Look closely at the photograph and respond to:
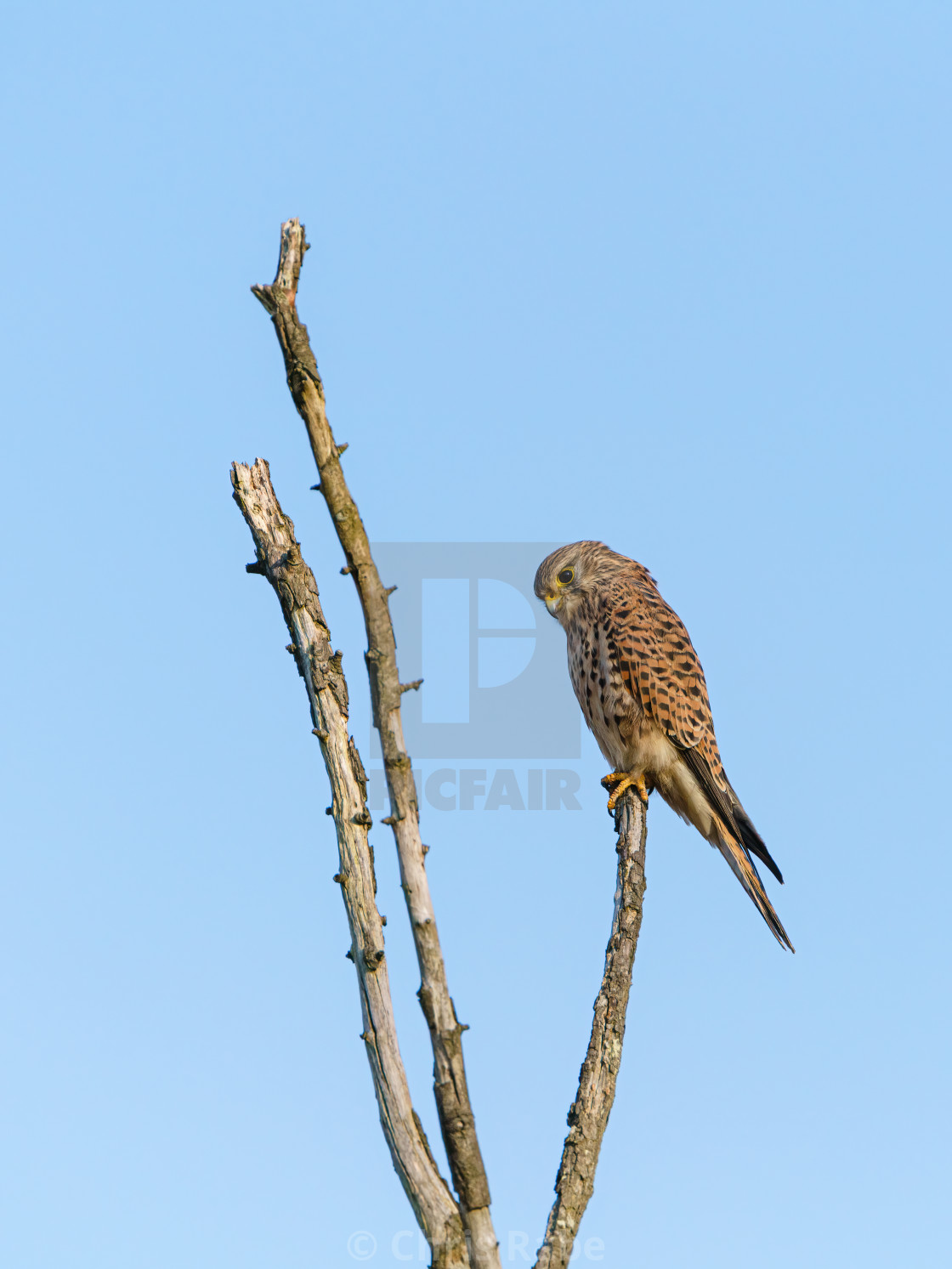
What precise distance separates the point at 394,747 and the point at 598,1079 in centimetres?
143

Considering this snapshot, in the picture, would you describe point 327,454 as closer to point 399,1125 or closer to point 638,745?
point 399,1125

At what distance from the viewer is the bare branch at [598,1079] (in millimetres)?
3068

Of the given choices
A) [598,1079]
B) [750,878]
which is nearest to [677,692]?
[750,878]

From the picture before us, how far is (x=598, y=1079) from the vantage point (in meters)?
3.32

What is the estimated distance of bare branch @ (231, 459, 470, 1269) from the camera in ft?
8.77

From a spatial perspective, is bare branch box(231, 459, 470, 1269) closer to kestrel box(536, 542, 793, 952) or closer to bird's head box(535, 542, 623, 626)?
kestrel box(536, 542, 793, 952)

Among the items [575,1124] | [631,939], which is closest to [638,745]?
[631,939]

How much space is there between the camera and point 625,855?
4.07 m

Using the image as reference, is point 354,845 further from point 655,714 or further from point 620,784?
point 655,714

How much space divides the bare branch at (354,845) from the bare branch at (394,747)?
0.09m

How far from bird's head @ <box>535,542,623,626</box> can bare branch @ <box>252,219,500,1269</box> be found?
11.5 ft

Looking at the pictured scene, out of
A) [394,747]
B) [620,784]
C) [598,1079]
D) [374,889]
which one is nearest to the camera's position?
[394,747]

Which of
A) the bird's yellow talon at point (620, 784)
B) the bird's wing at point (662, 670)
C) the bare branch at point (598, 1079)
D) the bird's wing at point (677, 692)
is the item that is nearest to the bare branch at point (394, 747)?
the bare branch at point (598, 1079)

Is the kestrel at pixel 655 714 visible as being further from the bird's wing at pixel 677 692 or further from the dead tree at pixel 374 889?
the dead tree at pixel 374 889
